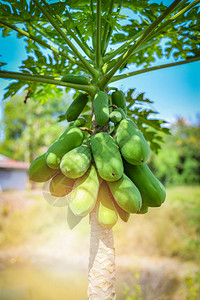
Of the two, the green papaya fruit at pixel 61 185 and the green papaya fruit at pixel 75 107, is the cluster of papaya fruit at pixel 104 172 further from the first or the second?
the green papaya fruit at pixel 75 107

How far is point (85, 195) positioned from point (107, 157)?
21 centimetres

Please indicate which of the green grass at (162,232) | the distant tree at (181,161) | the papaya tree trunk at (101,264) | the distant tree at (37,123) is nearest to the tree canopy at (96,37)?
the papaya tree trunk at (101,264)

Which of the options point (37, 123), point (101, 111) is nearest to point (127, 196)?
point (101, 111)

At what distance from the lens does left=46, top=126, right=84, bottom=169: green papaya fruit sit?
1.30 metres

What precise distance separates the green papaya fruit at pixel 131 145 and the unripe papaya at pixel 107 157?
0.13 feet

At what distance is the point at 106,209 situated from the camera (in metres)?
1.25

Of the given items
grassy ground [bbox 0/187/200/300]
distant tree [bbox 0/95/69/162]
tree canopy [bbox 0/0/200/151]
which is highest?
tree canopy [bbox 0/0/200/151]

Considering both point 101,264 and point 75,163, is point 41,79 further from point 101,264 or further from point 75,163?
point 101,264

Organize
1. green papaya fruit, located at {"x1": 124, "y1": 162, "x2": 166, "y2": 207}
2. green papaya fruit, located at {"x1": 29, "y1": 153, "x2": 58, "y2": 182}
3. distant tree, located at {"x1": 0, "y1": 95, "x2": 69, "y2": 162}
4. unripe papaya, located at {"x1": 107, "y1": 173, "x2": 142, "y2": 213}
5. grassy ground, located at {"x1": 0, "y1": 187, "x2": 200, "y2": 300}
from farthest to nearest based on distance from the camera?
1. distant tree, located at {"x1": 0, "y1": 95, "x2": 69, "y2": 162}
2. grassy ground, located at {"x1": 0, "y1": 187, "x2": 200, "y2": 300}
3. green papaya fruit, located at {"x1": 29, "y1": 153, "x2": 58, "y2": 182}
4. green papaya fruit, located at {"x1": 124, "y1": 162, "x2": 166, "y2": 207}
5. unripe papaya, located at {"x1": 107, "y1": 173, "x2": 142, "y2": 213}

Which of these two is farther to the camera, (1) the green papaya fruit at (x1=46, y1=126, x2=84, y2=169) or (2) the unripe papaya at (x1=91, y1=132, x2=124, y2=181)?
(1) the green papaya fruit at (x1=46, y1=126, x2=84, y2=169)

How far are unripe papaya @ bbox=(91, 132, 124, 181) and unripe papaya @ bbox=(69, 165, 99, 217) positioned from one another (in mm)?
60

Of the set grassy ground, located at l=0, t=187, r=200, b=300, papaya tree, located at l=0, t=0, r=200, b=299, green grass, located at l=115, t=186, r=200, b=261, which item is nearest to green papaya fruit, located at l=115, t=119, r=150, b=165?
papaya tree, located at l=0, t=0, r=200, b=299

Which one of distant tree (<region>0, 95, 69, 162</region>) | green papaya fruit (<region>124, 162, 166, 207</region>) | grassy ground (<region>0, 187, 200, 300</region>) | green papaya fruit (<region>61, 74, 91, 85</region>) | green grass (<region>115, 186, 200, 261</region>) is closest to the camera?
green papaya fruit (<region>124, 162, 166, 207</region>)

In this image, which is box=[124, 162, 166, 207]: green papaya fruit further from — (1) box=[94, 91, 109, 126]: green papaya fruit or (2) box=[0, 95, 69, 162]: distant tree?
(2) box=[0, 95, 69, 162]: distant tree
